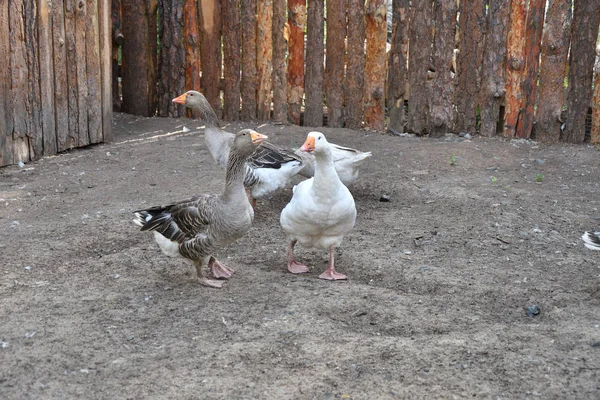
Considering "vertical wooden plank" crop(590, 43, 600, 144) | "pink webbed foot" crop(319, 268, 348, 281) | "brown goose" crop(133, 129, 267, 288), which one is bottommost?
"pink webbed foot" crop(319, 268, 348, 281)

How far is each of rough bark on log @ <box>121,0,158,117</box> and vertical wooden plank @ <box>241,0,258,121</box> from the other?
140cm

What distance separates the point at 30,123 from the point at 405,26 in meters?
4.38

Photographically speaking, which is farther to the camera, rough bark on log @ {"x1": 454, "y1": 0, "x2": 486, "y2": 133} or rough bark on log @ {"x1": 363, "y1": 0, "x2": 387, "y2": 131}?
rough bark on log @ {"x1": 363, "y1": 0, "x2": 387, "y2": 131}

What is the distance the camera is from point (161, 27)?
390 inches

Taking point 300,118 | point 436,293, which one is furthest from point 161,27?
point 436,293

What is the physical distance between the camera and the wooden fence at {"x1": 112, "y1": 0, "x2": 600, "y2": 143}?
8.53 meters

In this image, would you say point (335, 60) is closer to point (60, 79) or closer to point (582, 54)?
point (582, 54)

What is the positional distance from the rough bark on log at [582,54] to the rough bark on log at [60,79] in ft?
18.5

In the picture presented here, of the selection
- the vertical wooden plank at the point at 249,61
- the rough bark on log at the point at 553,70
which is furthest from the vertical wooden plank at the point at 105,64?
the rough bark on log at the point at 553,70

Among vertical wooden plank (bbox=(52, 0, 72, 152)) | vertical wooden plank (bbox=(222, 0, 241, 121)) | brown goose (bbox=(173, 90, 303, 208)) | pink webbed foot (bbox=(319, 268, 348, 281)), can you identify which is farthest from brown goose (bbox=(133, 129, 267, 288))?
vertical wooden plank (bbox=(222, 0, 241, 121))

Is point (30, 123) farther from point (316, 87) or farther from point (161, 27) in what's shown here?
point (316, 87)

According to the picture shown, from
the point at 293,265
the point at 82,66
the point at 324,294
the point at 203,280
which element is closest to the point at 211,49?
the point at 82,66

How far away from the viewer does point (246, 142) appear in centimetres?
502

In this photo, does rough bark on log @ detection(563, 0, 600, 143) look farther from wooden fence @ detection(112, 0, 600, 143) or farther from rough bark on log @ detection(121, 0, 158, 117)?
rough bark on log @ detection(121, 0, 158, 117)
